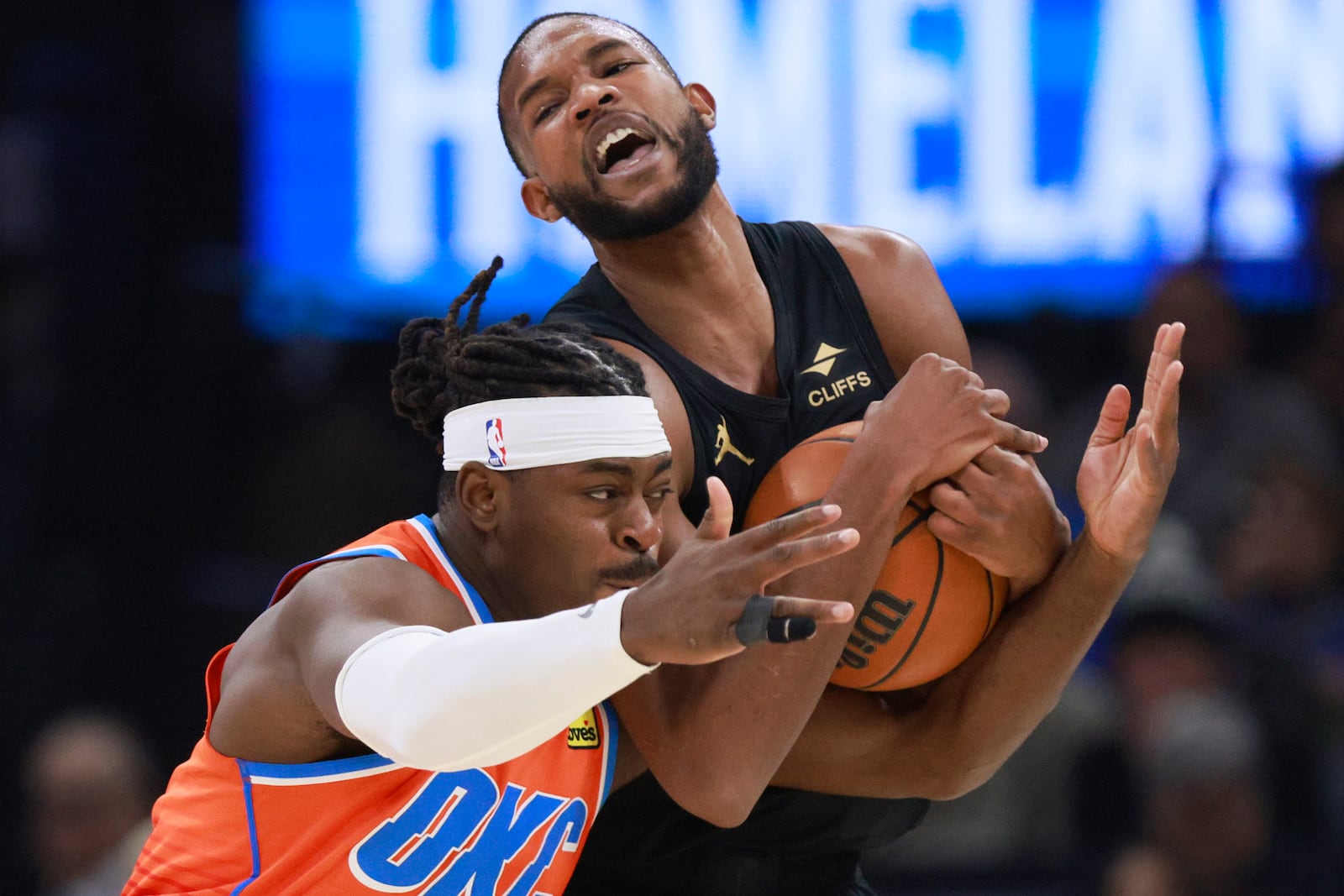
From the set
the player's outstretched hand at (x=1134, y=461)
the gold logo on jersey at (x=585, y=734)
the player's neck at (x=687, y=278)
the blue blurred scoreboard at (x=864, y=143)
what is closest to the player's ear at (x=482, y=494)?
the gold logo on jersey at (x=585, y=734)

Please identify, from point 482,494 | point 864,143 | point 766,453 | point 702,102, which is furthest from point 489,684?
point 864,143

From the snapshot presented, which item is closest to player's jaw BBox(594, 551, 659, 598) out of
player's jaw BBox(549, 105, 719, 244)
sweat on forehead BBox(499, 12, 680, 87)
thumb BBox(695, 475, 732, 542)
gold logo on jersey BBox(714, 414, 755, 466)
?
gold logo on jersey BBox(714, 414, 755, 466)

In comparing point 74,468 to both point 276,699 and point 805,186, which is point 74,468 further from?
point 276,699

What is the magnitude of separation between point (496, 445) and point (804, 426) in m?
0.71

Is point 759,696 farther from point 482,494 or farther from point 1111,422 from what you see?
point 1111,422

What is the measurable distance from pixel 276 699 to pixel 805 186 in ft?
15.1

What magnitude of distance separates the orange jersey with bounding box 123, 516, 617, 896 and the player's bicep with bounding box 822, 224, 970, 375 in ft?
3.40

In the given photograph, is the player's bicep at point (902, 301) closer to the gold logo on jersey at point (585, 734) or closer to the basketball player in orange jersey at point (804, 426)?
the basketball player in orange jersey at point (804, 426)

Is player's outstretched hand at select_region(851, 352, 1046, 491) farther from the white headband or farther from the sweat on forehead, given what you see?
the sweat on forehead

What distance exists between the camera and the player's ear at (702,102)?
145 inches

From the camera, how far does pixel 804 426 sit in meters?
3.52

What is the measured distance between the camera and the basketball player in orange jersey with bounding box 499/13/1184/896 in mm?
3195

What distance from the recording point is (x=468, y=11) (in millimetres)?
7062

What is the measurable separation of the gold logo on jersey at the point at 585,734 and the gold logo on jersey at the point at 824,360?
812mm
